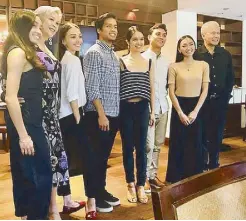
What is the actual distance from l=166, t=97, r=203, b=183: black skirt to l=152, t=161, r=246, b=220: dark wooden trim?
2064 millimetres

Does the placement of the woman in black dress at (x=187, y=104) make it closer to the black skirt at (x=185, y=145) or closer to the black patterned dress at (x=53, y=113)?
the black skirt at (x=185, y=145)

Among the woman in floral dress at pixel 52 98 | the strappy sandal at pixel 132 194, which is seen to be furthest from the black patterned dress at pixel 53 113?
the strappy sandal at pixel 132 194

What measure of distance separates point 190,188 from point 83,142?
1.62 metres

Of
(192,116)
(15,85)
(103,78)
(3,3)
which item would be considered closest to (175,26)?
(3,3)

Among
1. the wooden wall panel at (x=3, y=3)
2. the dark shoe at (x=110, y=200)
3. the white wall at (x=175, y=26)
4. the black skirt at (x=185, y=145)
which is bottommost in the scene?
the dark shoe at (x=110, y=200)

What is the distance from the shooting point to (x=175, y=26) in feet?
17.0

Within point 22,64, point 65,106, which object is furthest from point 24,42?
point 65,106

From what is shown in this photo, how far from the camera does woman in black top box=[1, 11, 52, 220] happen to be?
5.38ft

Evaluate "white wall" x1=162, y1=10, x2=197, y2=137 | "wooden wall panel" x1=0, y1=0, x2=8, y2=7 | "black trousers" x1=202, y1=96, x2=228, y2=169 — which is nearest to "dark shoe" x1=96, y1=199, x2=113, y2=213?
"black trousers" x1=202, y1=96, x2=228, y2=169

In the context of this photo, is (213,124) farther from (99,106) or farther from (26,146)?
(26,146)

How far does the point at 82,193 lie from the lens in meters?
3.04

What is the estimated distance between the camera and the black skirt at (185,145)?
116 inches

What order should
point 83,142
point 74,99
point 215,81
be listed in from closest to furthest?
point 74,99 → point 83,142 → point 215,81

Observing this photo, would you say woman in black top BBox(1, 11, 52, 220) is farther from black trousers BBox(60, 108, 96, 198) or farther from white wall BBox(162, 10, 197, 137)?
white wall BBox(162, 10, 197, 137)
